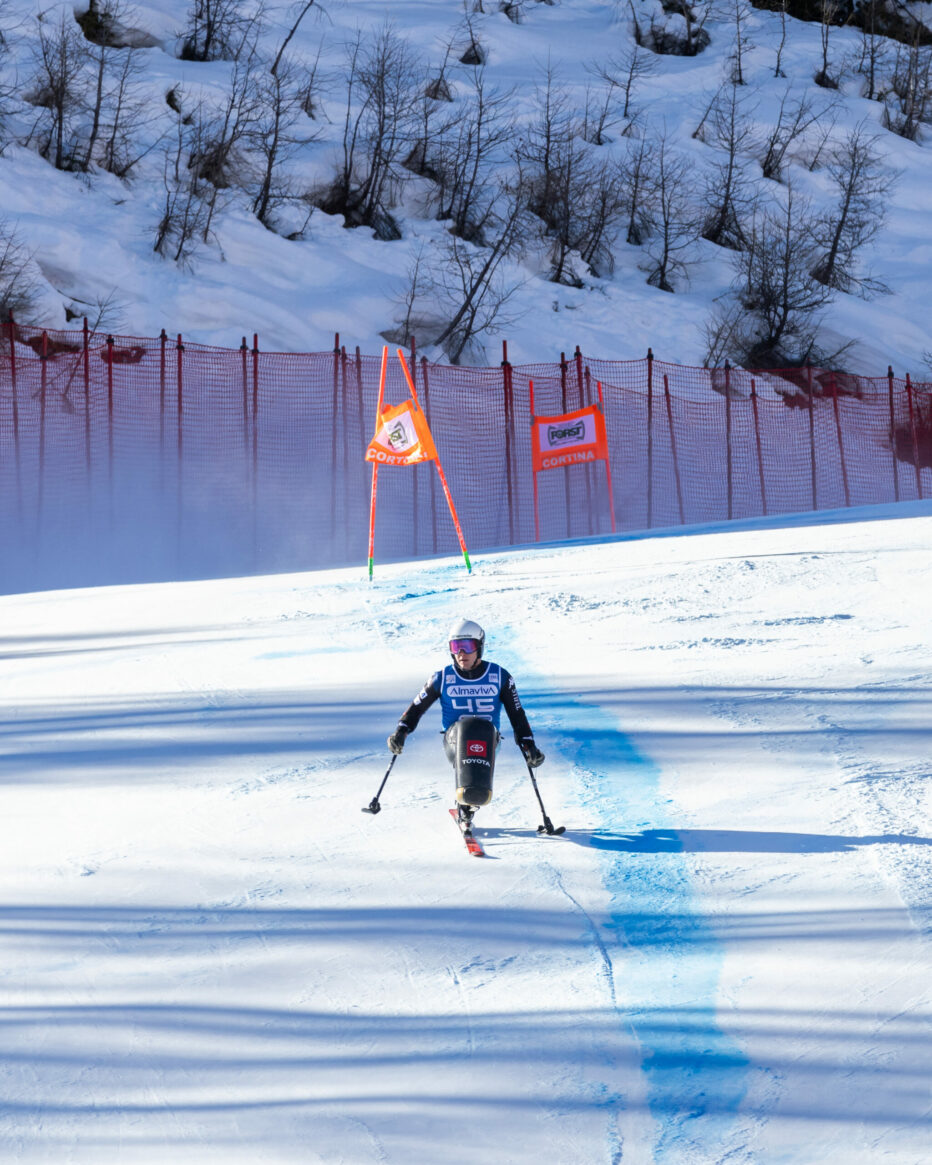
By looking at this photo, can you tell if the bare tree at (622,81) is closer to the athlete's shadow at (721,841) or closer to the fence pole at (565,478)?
the fence pole at (565,478)

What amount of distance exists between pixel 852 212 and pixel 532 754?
33327 mm

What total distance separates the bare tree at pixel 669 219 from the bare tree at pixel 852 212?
372 centimetres

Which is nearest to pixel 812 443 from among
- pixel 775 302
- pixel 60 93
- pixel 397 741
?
pixel 775 302

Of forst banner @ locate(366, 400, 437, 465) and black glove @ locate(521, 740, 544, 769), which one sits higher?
black glove @ locate(521, 740, 544, 769)

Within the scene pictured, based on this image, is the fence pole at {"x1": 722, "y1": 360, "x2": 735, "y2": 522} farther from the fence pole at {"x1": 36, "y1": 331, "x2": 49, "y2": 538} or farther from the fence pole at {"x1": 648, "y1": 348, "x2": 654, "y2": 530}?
the fence pole at {"x1": 36, "y1": 331, "x2": 49, "y2": 538}

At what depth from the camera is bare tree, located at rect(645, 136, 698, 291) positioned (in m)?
33.6

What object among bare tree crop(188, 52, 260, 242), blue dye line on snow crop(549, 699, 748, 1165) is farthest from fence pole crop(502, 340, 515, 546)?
blue dye line on snow crop(549, 699, 748, 1165)

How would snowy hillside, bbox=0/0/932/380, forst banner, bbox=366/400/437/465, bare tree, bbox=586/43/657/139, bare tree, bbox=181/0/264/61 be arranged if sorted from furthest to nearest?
bare tree, bbox=586/43/657/139, bare tree, bbox=181/0/264/61, snowy hillside, bbox=0/0/932/380, forst banner, bbox=366/400/437/465

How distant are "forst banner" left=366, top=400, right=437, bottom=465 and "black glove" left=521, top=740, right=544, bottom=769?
6524mm

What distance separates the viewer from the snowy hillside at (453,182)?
26.9 metres

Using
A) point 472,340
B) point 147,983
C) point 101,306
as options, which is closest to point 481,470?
point 472,340

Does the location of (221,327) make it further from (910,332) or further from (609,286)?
(910,332)

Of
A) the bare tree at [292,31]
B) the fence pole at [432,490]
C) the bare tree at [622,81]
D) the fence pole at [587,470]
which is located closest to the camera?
the fence pole at [432,490]

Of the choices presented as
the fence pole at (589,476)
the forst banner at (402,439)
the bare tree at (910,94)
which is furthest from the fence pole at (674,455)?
the bare tree at (910,94)
